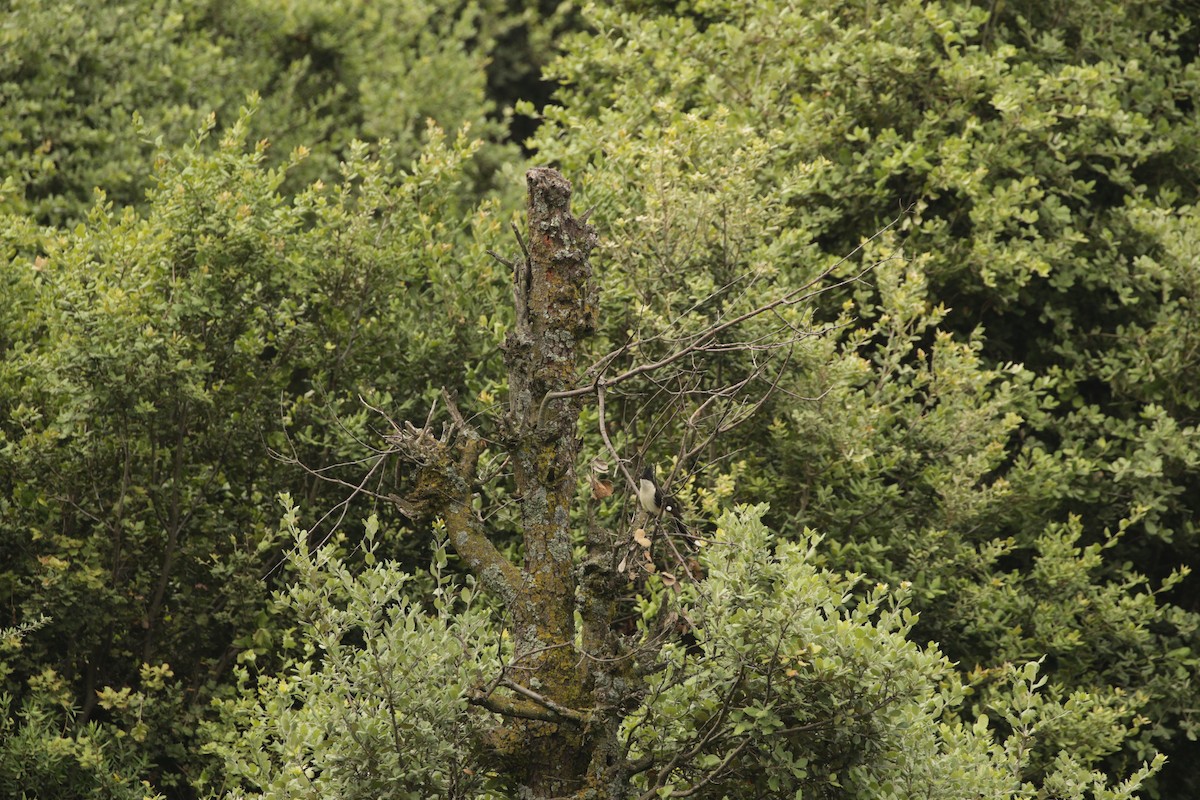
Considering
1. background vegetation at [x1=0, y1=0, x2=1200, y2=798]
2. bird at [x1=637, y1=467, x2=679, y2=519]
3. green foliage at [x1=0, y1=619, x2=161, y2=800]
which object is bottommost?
green foliage at [x1=0, y1=619, x2=161, y2=800]

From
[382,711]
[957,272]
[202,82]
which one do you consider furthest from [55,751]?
[202,82]

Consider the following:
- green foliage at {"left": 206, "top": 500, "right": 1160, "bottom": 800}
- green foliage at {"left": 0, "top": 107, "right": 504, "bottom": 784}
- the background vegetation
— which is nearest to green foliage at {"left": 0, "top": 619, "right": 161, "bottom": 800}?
the background vegetation

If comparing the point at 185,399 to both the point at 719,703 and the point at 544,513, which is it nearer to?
the point at 544,513

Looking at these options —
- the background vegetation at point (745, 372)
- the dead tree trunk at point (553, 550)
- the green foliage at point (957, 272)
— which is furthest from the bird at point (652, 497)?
the green foliage at point (957, 272)

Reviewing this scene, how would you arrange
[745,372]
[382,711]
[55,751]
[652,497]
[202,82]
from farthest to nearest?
[202,82]
[745,372]
[55,751]
[652,497]
[382,711]

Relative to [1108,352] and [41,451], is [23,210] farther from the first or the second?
[1108,352]

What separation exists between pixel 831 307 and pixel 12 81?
940 cm

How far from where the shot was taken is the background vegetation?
28.5ft

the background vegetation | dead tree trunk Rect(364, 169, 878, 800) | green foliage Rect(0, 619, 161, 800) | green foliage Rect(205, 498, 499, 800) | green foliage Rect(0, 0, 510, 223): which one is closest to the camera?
green foliage Rect(205, 498, 499, 800)

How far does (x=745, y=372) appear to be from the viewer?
29.9ft

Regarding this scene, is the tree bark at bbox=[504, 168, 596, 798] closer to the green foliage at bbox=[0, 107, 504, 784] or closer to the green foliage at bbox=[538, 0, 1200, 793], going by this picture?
the green foliage at bbox=[538, 0, 1200, 793]

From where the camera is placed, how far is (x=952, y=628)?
944cm

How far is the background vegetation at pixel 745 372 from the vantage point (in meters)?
8.67

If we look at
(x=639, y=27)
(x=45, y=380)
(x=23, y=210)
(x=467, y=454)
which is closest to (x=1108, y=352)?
(x=639, y=27)
